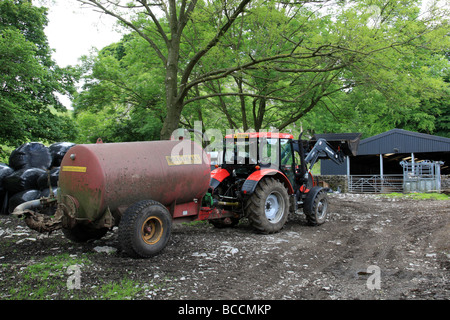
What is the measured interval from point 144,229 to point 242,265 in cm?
171

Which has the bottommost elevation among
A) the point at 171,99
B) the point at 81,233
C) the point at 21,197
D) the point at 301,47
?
the point at 81,233

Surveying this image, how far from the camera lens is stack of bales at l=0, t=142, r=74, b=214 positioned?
30.6 feet

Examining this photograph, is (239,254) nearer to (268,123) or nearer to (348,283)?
(348,283)

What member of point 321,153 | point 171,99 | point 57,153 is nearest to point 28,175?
point 57,153

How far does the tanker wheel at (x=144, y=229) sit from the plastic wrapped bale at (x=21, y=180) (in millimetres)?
5217

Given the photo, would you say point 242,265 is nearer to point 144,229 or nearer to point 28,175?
point 144,229

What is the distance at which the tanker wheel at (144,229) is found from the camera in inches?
218

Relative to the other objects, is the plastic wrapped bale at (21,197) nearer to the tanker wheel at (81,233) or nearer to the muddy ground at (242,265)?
the muddy ground at (242,265)

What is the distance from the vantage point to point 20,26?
18.5m

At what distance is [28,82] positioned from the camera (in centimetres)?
1457

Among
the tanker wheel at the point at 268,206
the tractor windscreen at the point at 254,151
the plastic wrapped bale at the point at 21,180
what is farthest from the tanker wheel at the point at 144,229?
the plastic wrapped bale at the point at 21,180

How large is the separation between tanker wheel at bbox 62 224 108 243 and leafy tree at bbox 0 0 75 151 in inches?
354

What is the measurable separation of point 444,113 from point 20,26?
3324 cm
